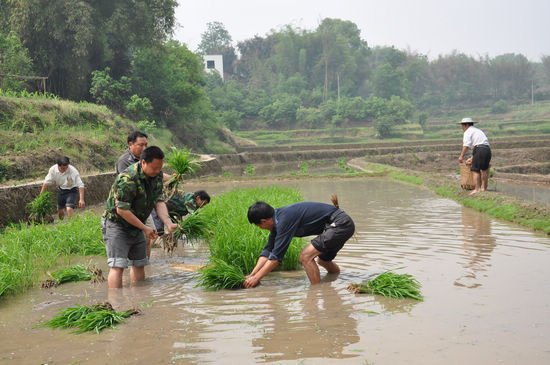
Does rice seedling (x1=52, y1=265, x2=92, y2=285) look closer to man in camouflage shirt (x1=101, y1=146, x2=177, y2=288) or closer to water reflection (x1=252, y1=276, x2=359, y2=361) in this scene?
man in camouflage shirt (x1=101, y1=146, x2=177, y2=288)

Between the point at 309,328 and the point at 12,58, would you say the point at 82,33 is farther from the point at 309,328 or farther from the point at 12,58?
the point at 309,328

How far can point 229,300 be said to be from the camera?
4.63 meters

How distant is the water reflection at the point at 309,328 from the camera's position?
332 cm

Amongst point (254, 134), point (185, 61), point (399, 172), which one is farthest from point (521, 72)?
point (399, 172)

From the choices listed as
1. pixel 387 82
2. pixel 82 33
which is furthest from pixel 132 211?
pixel 387 82

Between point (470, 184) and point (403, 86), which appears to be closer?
point (470, 184)

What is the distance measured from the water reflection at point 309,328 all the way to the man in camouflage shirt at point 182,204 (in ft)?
8.89

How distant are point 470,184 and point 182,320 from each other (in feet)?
29.6

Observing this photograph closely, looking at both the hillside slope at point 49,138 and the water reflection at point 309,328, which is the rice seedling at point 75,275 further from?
the hillside slope at point 49,138

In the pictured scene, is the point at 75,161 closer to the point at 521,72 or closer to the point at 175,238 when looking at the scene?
the point at 175,238

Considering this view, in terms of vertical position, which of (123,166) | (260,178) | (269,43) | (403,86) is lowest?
(260,178)

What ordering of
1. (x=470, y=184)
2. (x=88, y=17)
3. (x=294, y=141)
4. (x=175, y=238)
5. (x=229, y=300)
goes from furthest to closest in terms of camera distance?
(x=294, y=141) < (x=88, y=17) < (x=470, y=184) < (x=175, y=238) < (x=229, y=300)

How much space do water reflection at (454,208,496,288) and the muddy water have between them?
21 millimetres

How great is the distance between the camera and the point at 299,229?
16.3 feet
